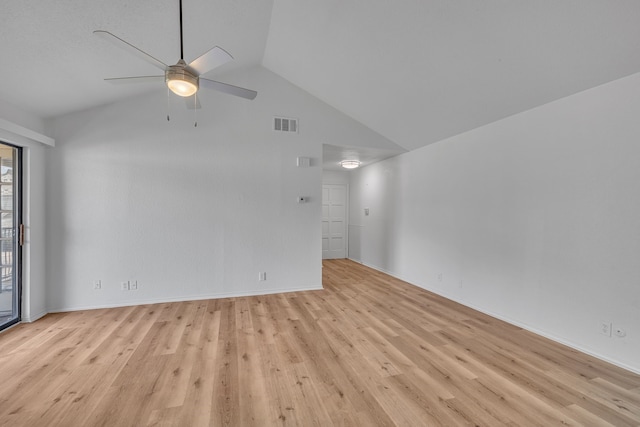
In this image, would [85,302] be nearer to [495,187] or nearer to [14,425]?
[14,425]

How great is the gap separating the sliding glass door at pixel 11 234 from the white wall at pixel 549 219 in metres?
5.84

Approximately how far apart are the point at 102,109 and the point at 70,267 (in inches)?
89.4

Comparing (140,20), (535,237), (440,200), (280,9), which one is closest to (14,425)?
(140,20)

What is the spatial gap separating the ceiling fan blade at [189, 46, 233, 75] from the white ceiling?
96 centimetres

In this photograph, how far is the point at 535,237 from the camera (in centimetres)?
294

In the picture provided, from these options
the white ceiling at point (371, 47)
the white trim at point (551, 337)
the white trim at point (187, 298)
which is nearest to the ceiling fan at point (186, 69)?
the white ceiling at point (371, 47)

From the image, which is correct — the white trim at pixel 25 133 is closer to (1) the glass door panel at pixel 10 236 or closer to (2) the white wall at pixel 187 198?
(2) the white wall at pixel 187 198

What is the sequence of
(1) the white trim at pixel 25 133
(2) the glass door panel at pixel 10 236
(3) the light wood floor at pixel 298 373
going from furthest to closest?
(2) the glass door panel at pixel 10 236, (1) the white trim at pixel 25 133, (3) the light wood floor at pixel 298 373

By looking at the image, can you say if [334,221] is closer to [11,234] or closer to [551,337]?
[551,337]

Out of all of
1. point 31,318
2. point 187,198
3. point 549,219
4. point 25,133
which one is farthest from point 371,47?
point 31,318

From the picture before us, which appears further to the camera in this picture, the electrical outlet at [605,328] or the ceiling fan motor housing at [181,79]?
the electrical outlet at [605,328]

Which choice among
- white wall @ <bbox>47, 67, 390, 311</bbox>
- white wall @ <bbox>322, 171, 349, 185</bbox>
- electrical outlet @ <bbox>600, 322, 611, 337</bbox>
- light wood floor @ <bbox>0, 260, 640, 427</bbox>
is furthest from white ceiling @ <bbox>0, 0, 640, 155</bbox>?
white wall @ <bbox>322, 171, 349, 185</bbox>

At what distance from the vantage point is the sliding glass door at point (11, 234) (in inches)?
122

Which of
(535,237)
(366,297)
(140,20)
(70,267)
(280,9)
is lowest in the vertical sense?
(366,297)
